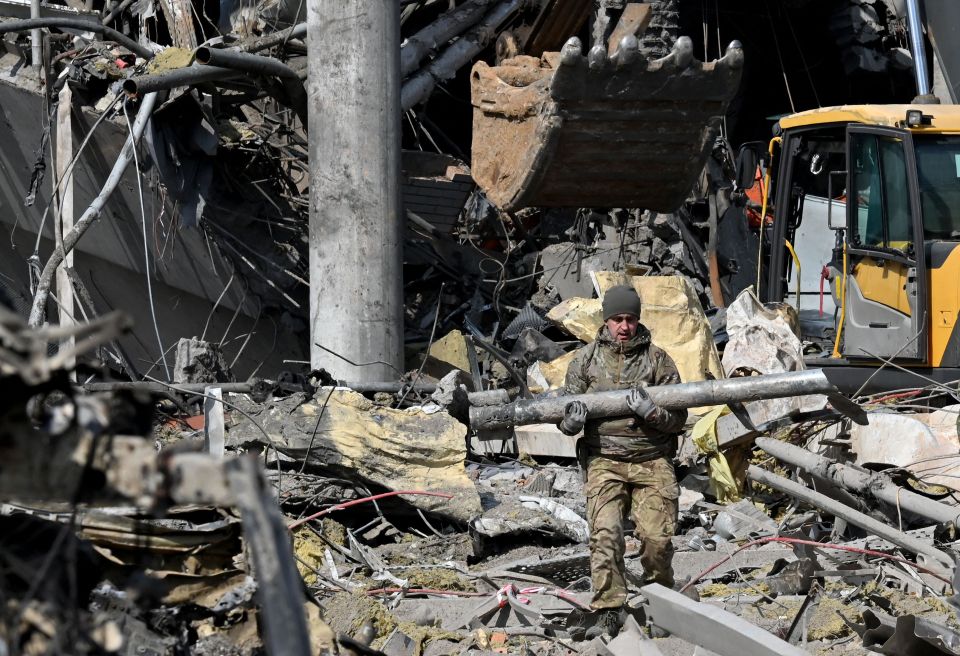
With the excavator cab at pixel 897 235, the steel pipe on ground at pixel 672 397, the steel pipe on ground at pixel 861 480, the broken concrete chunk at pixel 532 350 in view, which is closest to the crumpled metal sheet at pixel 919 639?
the steel pipe on ground at pixel 672 397

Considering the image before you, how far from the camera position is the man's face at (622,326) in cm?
616

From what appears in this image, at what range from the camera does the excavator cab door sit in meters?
8.59

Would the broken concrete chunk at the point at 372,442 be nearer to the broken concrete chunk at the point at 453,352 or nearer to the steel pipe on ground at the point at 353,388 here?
the steel pipe on ground at the point at 353,388

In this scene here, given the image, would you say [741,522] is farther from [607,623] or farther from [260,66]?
[260,66]

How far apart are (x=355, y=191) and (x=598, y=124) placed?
7.55 ft

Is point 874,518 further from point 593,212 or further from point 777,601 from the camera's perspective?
point 593,212

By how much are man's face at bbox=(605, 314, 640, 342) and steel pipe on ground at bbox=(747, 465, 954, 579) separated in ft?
5.72

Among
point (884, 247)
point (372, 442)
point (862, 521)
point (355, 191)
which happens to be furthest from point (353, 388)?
point (884, 247)

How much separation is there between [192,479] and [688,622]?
318 cm

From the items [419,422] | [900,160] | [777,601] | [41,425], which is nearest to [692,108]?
[900,160]

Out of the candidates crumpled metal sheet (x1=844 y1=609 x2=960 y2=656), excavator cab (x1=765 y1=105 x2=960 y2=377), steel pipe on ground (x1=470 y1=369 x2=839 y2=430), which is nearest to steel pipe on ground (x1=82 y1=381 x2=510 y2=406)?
steel pipe on ground (x1=470 y1=369 x2=839 y2=430)

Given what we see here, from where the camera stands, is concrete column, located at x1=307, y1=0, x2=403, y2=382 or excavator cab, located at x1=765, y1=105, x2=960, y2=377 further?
concrete column, located at x1=307, y1=0, x2=403, y2=382

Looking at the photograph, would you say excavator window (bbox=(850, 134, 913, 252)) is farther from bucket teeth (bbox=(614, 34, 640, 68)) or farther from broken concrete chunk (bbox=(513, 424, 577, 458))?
broken concrete chunk (bbox=(513, 424, 577, 458))

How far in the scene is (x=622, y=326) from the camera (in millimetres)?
6184
